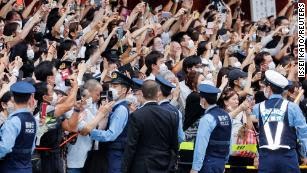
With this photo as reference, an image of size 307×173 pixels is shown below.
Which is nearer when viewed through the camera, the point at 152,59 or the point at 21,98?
the point at 21,98

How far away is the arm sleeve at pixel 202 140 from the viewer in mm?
10531

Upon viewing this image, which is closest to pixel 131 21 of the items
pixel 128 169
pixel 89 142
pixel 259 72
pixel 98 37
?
pixel 98 37

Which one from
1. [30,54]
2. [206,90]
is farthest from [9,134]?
[30,54]

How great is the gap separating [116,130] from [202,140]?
46.0 inches

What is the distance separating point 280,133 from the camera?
1095cm

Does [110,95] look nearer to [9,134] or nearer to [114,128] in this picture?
[114,128]

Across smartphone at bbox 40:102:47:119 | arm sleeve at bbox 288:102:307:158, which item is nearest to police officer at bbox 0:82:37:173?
smartphone at bbox 40:102:47:119

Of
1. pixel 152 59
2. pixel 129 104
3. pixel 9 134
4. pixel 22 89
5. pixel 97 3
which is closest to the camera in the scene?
pixel 9 134

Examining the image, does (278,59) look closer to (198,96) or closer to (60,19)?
(60,19)

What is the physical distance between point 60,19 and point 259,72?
368 centimetres

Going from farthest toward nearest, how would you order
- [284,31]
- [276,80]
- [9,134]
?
[284,31]
[276,80]
[9,134]

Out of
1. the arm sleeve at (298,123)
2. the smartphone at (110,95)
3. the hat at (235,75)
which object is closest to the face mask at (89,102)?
the smartphone at (110,95)

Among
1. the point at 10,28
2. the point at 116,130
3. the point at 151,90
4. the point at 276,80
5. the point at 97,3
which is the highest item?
the point at 97,3

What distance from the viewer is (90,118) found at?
11086 millimetres
